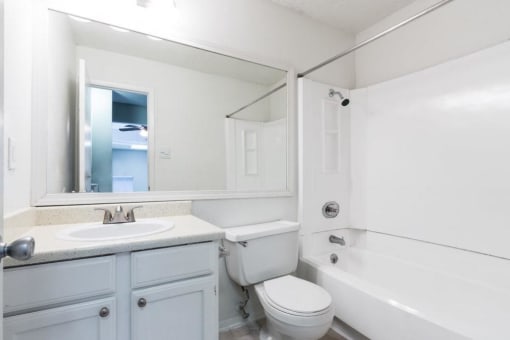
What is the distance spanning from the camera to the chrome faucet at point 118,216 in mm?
1315

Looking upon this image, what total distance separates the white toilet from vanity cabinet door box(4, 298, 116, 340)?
75 centimetres

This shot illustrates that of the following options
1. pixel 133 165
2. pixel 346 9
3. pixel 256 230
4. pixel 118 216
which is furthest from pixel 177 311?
pixel 346 9

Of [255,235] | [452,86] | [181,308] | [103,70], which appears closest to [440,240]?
[452,86]

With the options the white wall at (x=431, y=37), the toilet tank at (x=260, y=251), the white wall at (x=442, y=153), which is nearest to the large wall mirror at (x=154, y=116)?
the toilet tank at (x=260, y=251)

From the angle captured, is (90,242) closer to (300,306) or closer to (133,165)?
(133,165)

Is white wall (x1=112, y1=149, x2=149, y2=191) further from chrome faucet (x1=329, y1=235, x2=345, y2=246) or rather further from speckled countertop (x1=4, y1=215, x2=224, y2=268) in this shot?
chrome faucet (x1=329, y1=235, x2=345, y2=246)

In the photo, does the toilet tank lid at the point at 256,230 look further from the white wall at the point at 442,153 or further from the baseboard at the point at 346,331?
the white wall at the point at 442,153

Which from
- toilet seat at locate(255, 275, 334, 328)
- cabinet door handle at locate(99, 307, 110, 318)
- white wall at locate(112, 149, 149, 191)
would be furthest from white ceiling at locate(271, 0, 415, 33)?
cabinet door handle at locate(99, 307, 110, 318)

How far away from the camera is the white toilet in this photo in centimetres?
130

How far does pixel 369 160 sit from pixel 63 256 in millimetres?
2165

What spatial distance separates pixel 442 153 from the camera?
1.78 meters

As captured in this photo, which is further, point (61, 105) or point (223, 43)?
point (223, 43)

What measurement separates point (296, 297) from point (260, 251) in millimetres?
339

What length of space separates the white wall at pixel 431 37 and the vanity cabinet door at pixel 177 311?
217cm
